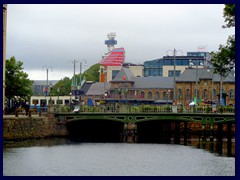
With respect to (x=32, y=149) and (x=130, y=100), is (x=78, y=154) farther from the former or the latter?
(x=130, y=100)

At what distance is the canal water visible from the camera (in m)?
50.1

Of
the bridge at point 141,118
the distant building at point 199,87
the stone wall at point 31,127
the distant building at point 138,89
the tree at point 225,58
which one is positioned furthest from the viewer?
the distant building at point 138,89

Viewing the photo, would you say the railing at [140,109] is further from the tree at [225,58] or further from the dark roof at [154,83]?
the dark roof at [154,83]

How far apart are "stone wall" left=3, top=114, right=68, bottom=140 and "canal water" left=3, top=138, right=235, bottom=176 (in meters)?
1.85

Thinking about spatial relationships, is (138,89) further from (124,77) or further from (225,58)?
(225,58)

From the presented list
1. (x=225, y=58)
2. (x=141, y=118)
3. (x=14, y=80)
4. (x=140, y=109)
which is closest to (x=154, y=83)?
(x=14, y=80)

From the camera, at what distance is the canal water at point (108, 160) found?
164 feet

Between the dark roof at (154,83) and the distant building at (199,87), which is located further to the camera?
the dark roof at (154,83)

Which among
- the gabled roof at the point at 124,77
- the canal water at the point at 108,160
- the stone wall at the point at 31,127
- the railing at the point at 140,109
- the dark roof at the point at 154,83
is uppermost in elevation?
the gabled roof at the point at 124,77

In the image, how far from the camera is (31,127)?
82.1 m

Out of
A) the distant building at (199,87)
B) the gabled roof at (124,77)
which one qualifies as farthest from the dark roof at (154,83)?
the distant building at (199,87)

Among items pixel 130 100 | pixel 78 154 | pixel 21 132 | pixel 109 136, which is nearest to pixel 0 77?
pixel 78 154

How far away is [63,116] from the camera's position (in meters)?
93.8

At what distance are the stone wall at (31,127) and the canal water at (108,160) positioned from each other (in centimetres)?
185
